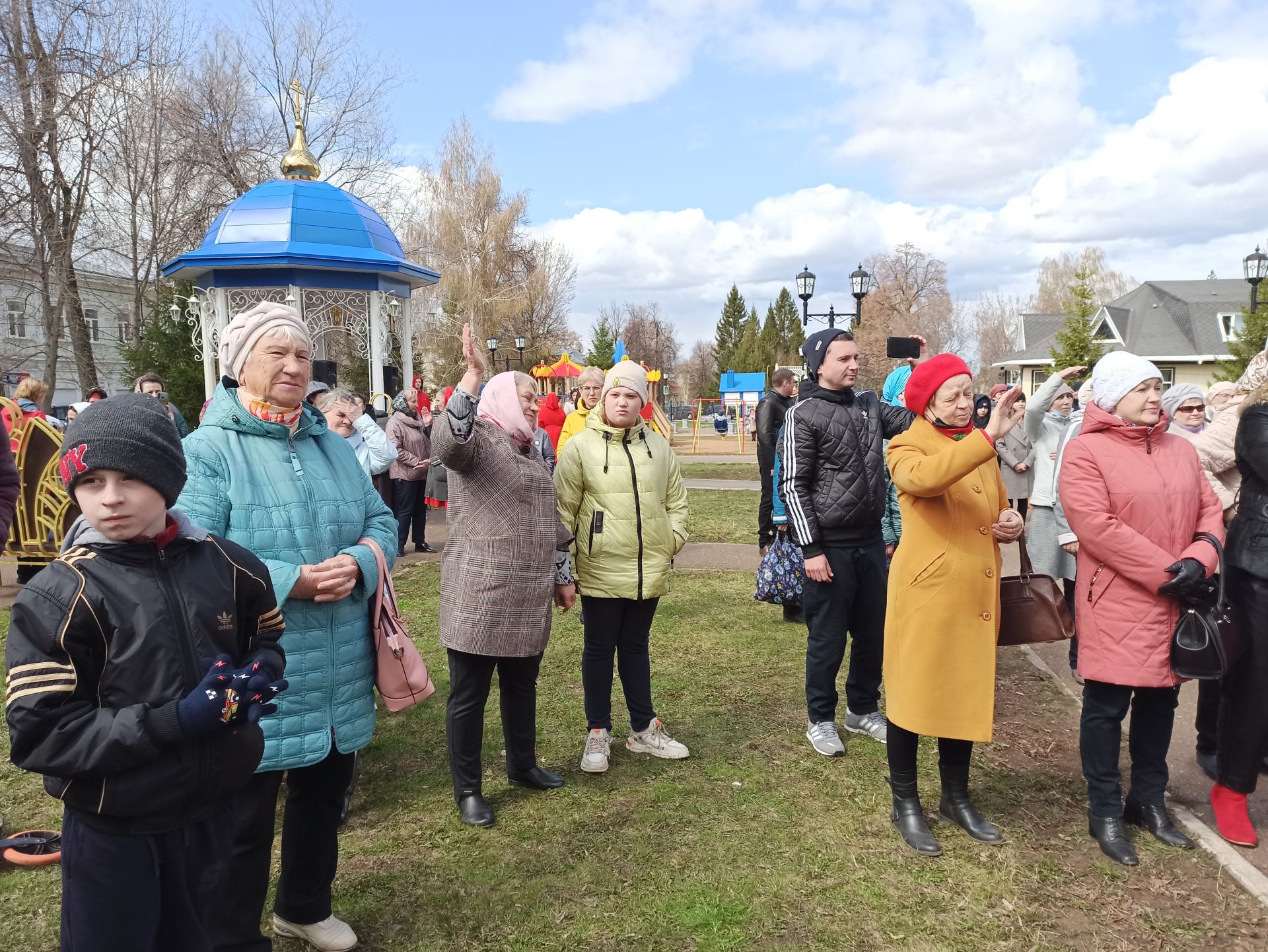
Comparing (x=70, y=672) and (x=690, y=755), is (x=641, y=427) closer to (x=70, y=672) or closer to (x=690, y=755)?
(x=690, y=755)

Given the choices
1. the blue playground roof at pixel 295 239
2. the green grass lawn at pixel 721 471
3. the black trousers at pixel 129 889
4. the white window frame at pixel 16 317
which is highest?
the white window frame at pixel 16 317

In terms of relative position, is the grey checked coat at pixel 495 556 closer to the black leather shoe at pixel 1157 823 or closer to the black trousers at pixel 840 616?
the black trousers at pixel 840 616

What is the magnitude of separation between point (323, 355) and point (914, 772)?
898 centimetres

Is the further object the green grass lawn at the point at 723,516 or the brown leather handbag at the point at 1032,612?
the green grass lawn at the point at 723,516

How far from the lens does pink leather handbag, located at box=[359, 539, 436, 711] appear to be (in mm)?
2887

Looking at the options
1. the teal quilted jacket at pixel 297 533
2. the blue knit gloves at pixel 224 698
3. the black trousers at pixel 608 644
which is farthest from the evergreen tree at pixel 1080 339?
the blue knit gloves at pixel 224 698

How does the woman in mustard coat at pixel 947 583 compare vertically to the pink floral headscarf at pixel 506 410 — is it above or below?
below

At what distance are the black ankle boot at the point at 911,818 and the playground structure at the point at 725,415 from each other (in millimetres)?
25991

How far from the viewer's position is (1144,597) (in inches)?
135

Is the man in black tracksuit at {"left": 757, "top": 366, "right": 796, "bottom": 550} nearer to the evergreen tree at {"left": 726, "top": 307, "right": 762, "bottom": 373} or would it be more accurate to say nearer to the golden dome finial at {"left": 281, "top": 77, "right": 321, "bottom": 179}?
the golden dome finial at {"left": 281, "top": 77, "right": 321, "bottom": 179}

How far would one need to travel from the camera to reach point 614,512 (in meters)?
4.27

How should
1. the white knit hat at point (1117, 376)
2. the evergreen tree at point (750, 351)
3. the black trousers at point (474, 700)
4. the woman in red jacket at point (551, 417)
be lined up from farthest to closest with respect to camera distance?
the evergreen tree at point (750, 351)
the woman in red jacket at point (551, 417)
the black trousers at point (474, 700)
the white knit hat at point (1117, 376)

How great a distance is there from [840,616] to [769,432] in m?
3.01

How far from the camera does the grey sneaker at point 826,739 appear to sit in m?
4.56
